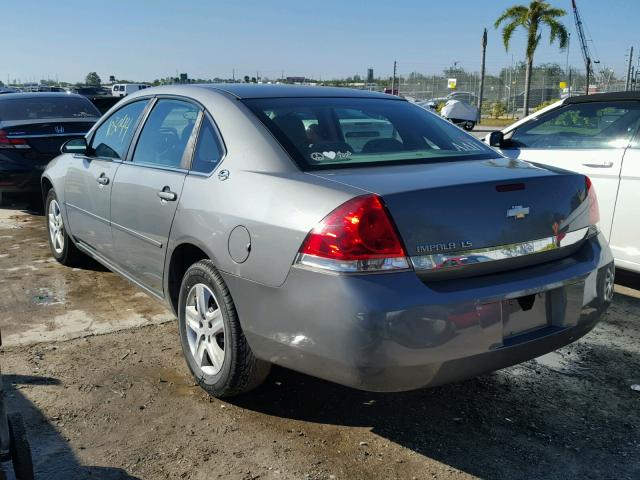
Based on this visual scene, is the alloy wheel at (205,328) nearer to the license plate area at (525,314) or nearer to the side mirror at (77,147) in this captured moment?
the license plate area at (525,314)

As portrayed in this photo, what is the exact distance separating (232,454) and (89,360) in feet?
4.60

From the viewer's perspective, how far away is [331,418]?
321 centimetres

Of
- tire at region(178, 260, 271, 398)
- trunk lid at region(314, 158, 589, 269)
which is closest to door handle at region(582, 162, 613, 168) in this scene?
trunk lid at region(314, 158, 589, 269)

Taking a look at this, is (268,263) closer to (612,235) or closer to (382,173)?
(382,173)

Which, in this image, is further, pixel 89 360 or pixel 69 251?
pixel 69 251

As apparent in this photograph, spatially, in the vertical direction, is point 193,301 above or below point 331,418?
above

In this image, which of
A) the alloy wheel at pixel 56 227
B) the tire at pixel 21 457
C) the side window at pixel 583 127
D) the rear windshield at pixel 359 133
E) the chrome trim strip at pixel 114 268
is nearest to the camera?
the tire at pixel 21 457

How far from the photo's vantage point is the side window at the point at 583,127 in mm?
5160

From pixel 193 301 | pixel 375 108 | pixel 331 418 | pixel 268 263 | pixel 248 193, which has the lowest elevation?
pixel 331 418

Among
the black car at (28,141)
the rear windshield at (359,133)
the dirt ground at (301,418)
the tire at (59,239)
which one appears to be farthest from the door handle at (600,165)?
the black car at (28,141)

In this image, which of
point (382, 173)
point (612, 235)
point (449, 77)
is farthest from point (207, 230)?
point (449, 77)

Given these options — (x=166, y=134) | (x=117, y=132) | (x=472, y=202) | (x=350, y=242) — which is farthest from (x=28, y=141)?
(x=472, y=202)

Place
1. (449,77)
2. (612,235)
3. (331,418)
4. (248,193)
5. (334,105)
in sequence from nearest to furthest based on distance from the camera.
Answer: (248,193) < (331,418) < (334,105) < (612,235) < (449,77)

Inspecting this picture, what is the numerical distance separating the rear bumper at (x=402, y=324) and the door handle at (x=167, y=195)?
82cm
